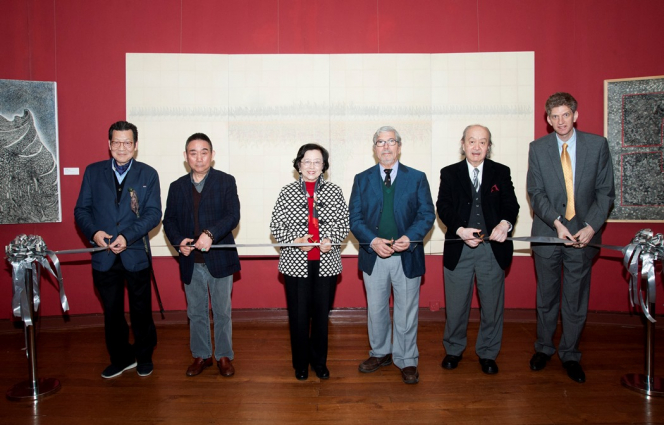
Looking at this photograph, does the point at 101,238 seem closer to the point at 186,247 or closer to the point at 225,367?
the point at 186,247

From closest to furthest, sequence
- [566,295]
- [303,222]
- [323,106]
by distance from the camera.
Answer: [303,222] → [566,295] → [323,106]

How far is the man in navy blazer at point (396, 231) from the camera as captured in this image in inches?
133

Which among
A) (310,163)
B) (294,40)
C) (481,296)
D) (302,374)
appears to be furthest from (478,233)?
(294,40)

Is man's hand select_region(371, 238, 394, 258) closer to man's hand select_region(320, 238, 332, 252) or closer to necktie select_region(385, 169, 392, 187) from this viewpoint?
man's hand select_region(320, 238, 332, 252)

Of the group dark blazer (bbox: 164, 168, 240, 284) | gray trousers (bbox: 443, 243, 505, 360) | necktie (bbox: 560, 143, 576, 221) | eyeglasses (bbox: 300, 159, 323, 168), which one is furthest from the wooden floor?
eyeglasses (bbox: 300, 159, 323, 168)

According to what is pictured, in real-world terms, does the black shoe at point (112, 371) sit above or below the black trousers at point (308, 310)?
below

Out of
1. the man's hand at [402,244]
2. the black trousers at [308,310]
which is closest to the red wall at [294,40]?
the man's hand at [402,244]

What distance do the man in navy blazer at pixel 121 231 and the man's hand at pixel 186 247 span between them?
0.32 meters

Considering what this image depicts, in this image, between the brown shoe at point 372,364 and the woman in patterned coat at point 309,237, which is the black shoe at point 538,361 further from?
the woman in patterned coat at point 309,237

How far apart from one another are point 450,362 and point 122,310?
254 centimetres

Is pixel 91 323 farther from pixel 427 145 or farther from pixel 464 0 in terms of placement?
pixel 464 0

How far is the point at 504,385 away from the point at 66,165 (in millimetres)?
4596

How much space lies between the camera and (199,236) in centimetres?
343

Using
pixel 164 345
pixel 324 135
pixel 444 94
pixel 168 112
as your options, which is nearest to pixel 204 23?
pixel 168 112
